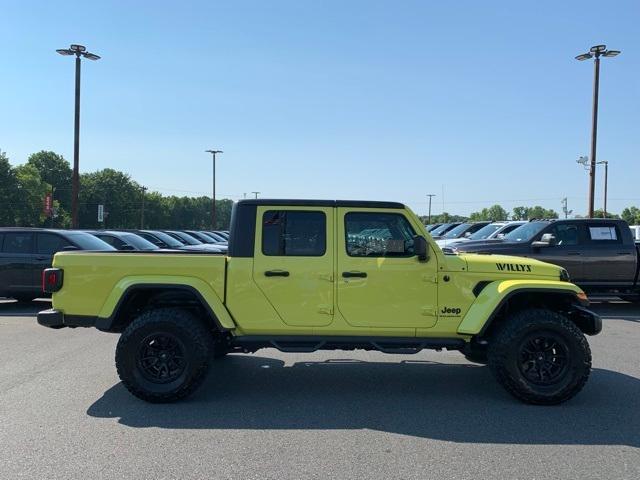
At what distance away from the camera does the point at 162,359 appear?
540cm

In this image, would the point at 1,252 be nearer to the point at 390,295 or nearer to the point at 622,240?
the point at 390,295

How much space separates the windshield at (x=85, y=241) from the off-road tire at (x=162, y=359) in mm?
6790

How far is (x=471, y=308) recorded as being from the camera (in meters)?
5.41

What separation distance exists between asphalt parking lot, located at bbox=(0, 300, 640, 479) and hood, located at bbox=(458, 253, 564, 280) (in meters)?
1.28

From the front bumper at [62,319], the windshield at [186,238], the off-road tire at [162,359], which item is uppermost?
the windshield at [186,238]

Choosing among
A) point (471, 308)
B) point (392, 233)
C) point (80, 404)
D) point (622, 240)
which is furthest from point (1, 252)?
point (622, 240)

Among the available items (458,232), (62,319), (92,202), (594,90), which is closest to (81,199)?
(92,202)

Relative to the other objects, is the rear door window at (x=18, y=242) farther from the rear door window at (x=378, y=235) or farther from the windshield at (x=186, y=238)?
the windshield at (x=186, y=238)

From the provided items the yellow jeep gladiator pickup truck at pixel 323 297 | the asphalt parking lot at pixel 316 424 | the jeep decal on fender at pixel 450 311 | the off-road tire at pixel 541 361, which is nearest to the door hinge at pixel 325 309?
the yellow jeep gladiator pickup truck at pixel 323 297

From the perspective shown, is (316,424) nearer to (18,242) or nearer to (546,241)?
(546,241)

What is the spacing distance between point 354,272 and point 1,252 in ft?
29.4

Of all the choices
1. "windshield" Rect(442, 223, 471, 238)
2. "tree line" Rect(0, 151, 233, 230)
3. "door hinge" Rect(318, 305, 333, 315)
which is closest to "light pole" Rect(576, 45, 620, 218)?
"windshield" Rect(442, 223, 471, 238)

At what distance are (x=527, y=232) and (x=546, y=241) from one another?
818 mm

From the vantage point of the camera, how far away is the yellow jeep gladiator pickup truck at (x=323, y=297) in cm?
531
